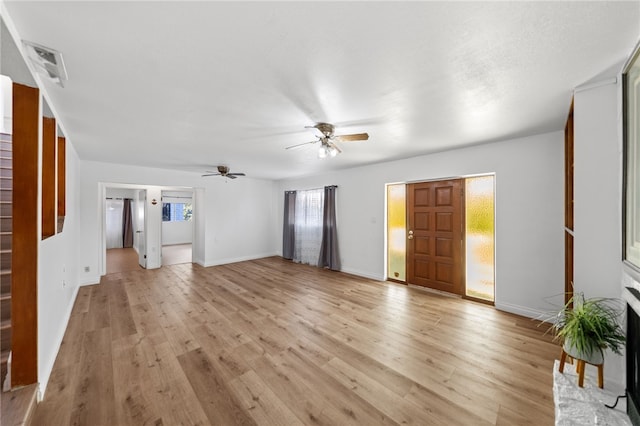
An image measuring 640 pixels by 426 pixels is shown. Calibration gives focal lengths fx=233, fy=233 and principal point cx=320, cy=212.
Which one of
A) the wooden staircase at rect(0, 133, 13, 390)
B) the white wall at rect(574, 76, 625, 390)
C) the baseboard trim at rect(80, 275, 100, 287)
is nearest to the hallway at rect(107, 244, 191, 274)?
the baseboard trim at rect(80, 275, 100, 287)

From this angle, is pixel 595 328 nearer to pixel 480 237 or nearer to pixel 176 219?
pixel 480 237

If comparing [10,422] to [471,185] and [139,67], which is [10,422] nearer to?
[139,67]

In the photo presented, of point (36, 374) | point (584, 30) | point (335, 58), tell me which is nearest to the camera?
point (584, 30)

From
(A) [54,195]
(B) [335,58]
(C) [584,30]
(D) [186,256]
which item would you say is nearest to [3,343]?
(A) [54,195]

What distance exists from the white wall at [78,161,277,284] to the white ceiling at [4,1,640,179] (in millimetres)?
2392

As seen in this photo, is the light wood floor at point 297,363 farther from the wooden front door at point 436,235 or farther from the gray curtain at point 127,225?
the gray curtain at point 127,225

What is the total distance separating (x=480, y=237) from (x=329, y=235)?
9.97ft

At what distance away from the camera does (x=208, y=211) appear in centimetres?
609

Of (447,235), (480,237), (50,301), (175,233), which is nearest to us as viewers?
(50,301)

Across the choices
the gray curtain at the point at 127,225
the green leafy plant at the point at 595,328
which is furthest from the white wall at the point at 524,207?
the gray curtain at the point at 127,225

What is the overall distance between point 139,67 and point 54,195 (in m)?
1.59

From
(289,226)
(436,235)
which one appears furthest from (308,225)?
(436,235)

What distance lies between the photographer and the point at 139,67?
1.61 meters

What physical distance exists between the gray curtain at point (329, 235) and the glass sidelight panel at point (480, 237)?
271cm
